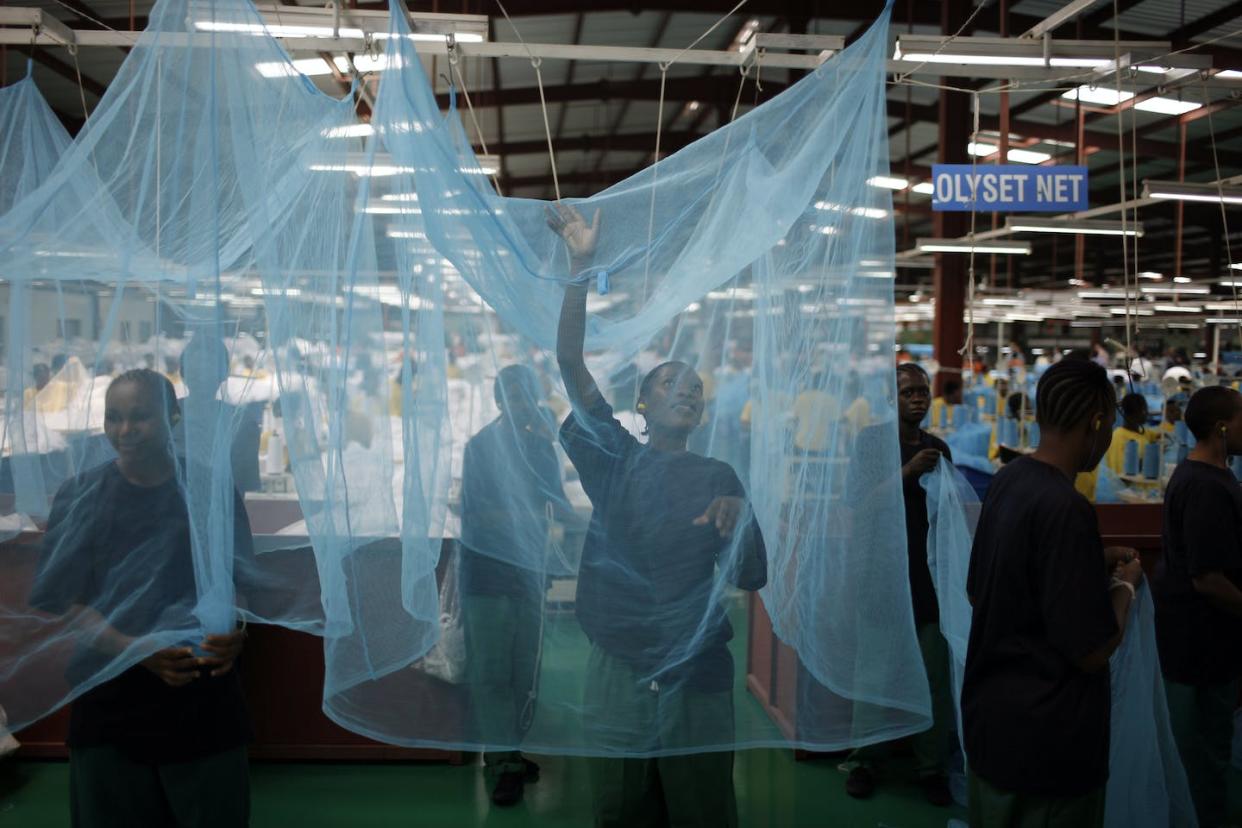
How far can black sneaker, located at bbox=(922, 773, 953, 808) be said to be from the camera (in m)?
3.40

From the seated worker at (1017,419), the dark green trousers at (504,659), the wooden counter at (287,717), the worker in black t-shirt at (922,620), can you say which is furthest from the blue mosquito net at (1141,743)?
the seated worker at (1017,419)

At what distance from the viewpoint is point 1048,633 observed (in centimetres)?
178

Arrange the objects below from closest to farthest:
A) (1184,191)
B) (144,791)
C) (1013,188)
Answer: (144,791) < (1013,188) < (1184,191)

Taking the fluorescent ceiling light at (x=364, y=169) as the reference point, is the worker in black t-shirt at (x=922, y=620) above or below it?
below

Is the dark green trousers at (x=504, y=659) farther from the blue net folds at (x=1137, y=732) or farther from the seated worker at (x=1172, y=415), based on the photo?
the seated worker at (x=1172, y=415)

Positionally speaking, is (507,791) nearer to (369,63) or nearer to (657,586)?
(657,586)

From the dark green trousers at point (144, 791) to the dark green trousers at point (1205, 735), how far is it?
2701mm

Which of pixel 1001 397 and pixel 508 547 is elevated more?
pixel 1001 397

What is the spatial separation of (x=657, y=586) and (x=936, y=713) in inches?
69.4

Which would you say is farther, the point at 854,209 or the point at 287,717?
the point at 287,717

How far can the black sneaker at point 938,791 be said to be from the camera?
340cm

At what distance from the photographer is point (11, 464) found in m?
2.44

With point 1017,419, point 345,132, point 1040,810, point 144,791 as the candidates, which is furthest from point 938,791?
point 1017,419

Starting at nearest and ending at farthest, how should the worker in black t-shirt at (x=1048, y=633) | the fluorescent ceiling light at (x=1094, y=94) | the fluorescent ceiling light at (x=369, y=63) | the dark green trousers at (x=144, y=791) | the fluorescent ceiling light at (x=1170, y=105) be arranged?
the worker in black t-shirt at (x=1048, y=633), the dark green trousers at (x=144, y=791), the fluorescent ceiling light at (x=369, y=63), the fluorescent ceiling light at (x=1094, y=94), the fluorescent ceiling light at (x=1170, y=105)
